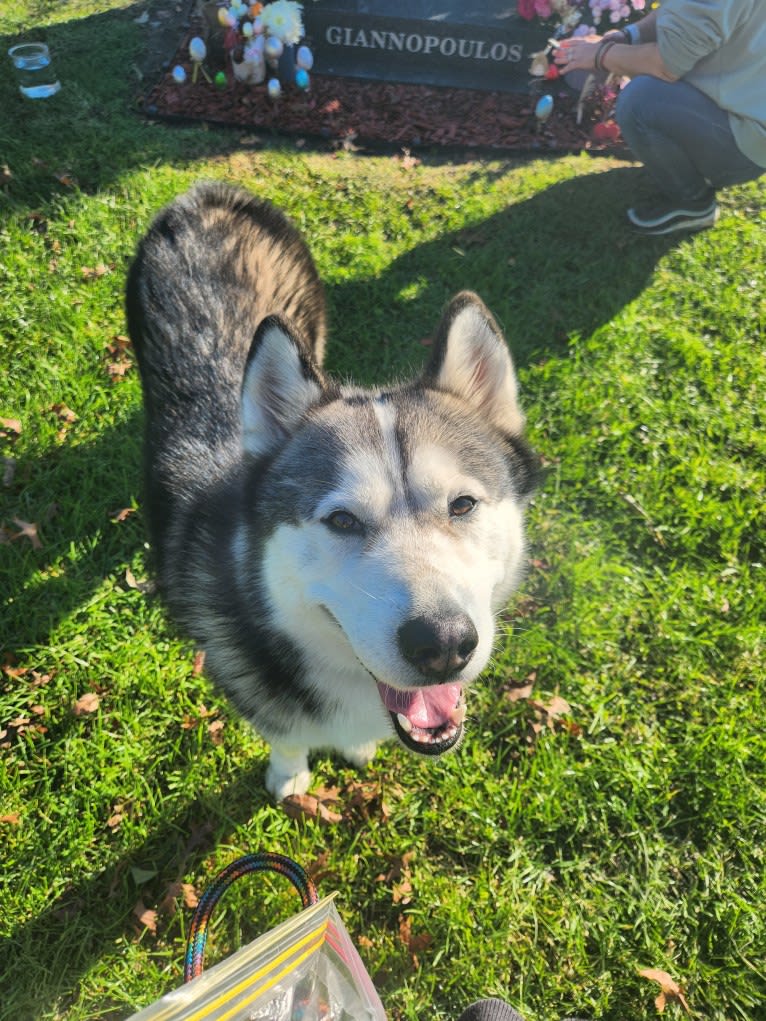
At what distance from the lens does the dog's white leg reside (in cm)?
248

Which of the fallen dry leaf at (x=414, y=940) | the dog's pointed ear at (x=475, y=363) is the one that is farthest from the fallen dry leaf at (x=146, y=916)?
the dog's pointed ear at (x=475, y=363)

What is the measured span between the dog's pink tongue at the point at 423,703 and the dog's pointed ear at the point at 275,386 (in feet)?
3.00

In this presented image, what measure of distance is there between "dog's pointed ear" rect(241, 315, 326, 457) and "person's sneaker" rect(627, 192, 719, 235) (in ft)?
13.3

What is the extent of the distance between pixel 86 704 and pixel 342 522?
1727mm

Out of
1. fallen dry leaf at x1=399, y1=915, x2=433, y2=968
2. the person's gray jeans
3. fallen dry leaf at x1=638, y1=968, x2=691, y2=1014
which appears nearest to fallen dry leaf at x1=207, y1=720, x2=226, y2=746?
fallen dry leaf at x1=399, y1=915, x2=433, y2=968

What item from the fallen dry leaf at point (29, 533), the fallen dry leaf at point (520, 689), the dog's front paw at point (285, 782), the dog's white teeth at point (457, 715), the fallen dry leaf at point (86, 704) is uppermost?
the dog's white teeth at point (457, 715)

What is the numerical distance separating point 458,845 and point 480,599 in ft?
4.67

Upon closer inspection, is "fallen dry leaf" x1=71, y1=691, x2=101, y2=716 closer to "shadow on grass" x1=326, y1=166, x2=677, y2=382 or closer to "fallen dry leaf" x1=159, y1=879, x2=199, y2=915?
"fallen dry leaf" x1=159, y1=879, x2=199, y2=915

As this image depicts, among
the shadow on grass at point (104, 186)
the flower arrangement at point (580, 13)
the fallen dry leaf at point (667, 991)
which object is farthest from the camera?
the flower arrangement at point (580, 13)

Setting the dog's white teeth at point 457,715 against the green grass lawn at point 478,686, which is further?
the green grass lawn at point 478,686

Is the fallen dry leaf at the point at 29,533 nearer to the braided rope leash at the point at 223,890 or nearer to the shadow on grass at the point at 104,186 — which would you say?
the shadow on grass at the point at 104,186

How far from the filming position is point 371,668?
1.60m

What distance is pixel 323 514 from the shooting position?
1.81 meters

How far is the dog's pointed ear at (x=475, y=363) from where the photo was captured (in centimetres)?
210
